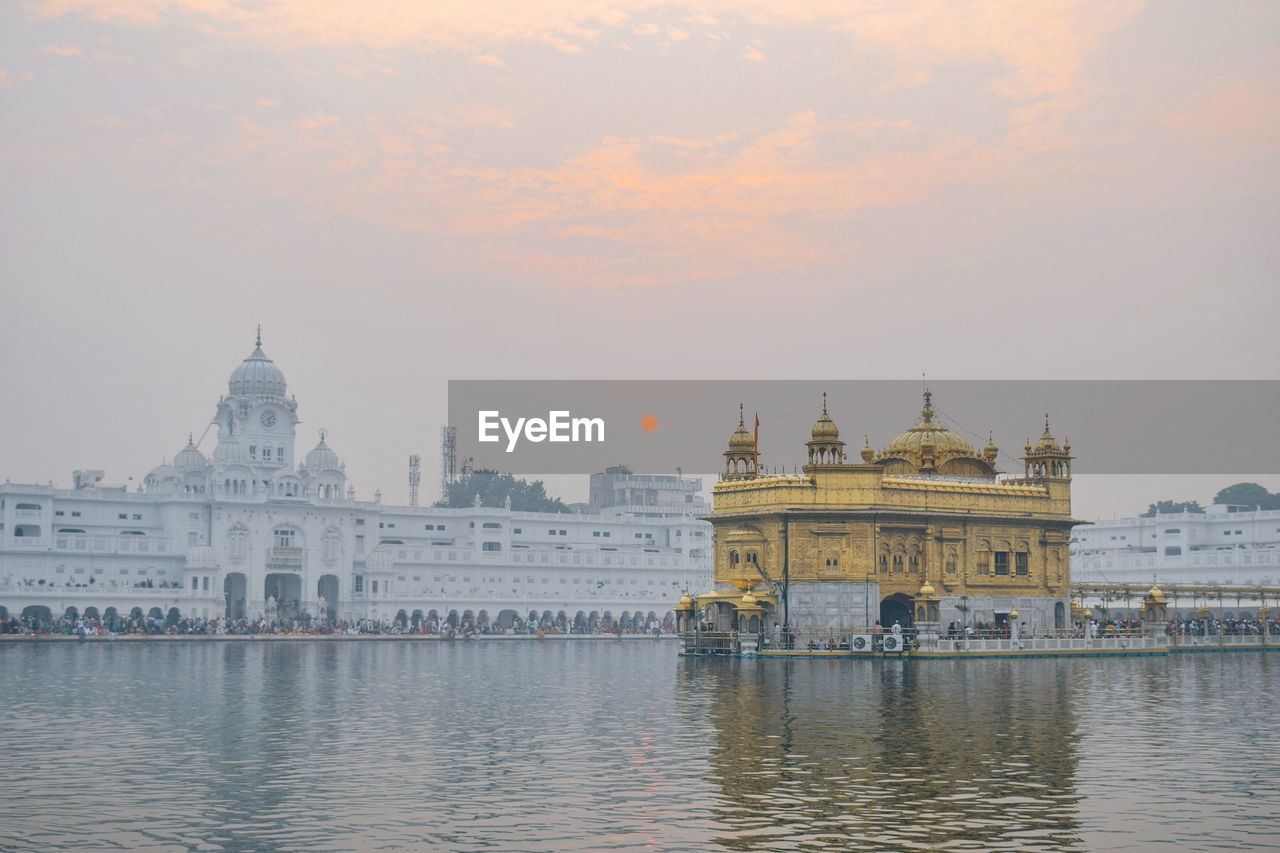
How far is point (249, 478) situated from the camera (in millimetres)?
118500

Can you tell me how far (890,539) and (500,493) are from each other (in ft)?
336

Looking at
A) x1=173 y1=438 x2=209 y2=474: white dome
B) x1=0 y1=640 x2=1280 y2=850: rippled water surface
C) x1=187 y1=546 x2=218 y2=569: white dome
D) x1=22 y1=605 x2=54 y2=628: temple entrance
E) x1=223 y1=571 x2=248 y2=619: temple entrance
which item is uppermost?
x1=173 y1=438 x2=209 y2=474: white dome

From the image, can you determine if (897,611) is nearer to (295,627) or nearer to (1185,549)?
(295,627)

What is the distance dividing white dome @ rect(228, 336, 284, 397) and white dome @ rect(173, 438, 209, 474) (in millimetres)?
5169

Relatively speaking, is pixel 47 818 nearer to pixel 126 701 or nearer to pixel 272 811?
pixel 272 811

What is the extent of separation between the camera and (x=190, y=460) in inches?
4838

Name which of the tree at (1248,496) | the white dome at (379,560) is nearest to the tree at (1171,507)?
the tree at (1248,496)

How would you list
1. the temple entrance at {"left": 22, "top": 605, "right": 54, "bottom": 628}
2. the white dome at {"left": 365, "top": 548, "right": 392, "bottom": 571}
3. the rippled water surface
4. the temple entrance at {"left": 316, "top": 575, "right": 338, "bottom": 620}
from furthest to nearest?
the white dome at {"left": 365, "top": 548, "right": 392, "bottom": 571}
the temple entrance at {"left": 316, "top": 575, "right": 338, "bottom": 620}
the temple entrance at {"left": 22, "top": 605, "right": 54, "bottom": 628}
the rippled water surface

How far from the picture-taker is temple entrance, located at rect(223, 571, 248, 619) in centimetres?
11612

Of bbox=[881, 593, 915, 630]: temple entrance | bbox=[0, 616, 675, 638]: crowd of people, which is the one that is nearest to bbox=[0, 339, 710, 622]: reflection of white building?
bbox=[0, 616, 675, 638]: crowd of people

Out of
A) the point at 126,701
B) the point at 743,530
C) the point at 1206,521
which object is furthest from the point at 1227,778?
the point at 1206,521

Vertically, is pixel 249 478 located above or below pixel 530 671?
above

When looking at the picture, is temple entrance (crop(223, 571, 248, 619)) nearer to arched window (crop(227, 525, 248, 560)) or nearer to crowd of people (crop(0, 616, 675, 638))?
arched window (crop(227, 525, 248, 560))

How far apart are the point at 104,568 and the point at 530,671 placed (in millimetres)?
60346
